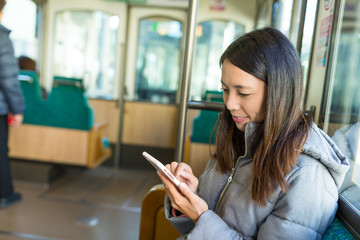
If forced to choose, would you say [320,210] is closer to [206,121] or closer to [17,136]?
[206,121]

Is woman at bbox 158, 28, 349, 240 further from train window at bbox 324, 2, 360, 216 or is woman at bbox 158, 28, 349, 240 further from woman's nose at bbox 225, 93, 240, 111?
train window at bbox 324, 2, 360, 216

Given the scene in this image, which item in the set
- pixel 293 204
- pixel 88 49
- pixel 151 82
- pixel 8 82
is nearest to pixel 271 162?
pixel 293 204

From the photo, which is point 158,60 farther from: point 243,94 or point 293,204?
point 293,204

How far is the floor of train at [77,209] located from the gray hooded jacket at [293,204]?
80.8 inches

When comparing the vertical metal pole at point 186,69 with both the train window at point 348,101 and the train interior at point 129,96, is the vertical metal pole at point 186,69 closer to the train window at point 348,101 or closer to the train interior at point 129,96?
the train interior at point 129,96

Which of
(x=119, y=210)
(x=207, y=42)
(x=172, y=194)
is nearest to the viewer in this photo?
(x=172, y=194)

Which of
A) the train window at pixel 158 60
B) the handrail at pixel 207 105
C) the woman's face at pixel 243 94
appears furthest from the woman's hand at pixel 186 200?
the train window at pixel 158 60

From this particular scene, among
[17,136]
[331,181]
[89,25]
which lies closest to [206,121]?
[331,181]

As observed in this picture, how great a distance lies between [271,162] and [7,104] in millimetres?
2708

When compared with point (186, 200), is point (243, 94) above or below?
above

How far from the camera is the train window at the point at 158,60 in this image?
5352mm

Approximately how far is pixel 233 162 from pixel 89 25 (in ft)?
15.3

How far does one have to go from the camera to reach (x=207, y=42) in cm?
522

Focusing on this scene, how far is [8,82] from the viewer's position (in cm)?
293
